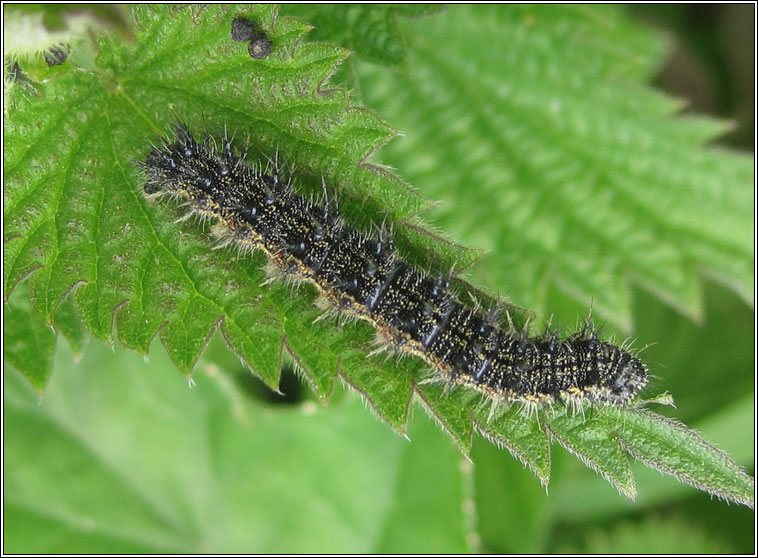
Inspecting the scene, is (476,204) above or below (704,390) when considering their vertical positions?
above

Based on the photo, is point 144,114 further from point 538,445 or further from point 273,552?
point 273,552

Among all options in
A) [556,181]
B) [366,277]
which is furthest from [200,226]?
[556,181]

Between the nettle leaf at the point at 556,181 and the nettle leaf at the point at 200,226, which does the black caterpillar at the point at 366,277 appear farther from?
Result: the nettle leaf at the point at 556,181

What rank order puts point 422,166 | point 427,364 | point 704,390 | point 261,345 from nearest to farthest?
point 261,345 → point 427,364 → point 422,166 → point 704,390

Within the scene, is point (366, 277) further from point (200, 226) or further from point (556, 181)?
point (556, 181)

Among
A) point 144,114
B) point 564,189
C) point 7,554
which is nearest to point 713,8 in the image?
point 564,189

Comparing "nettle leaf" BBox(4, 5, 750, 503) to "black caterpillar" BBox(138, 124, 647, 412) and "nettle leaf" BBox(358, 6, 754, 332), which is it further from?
"nettle leaf" BBox(358, 6, 754, 332)
